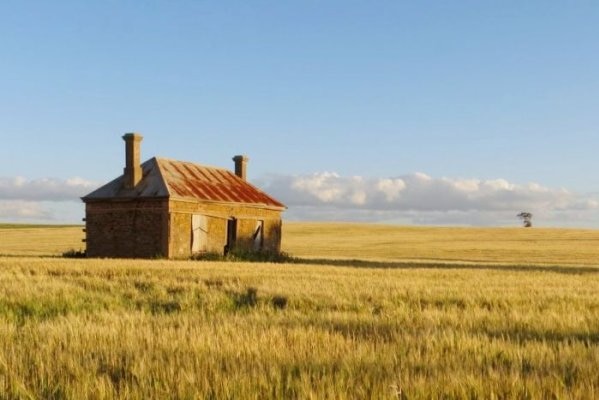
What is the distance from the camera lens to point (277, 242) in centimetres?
4341

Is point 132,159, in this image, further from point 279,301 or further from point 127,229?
point 279,301

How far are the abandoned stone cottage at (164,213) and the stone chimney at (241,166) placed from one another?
4.53 meters

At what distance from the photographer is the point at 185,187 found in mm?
37719

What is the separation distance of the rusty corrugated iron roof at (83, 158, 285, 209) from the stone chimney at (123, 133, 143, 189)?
1.12 feet

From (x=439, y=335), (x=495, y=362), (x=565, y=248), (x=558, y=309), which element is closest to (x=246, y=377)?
(x=495, y=362)

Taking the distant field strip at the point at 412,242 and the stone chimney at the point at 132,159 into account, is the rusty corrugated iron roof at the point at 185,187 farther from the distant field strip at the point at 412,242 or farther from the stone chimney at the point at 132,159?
the distant field strip at the point at 412,242

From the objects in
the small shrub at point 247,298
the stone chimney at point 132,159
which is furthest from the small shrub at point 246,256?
the small shrub at point 247,298

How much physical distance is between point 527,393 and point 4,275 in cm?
1735

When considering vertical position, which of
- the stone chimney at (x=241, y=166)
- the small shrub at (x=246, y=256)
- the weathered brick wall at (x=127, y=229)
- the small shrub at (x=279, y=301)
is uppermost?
the stone chimney at (x=241, y=166)

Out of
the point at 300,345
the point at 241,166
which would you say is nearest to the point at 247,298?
the point at 300,345

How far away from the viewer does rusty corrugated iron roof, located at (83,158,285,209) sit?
36625 mm

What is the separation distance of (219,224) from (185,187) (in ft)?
9.21

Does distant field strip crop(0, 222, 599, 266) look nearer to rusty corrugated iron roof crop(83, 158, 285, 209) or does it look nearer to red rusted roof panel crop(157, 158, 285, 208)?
red rusted roof panel crop(157, 158, 285, 208)

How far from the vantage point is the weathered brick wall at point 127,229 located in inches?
1409
